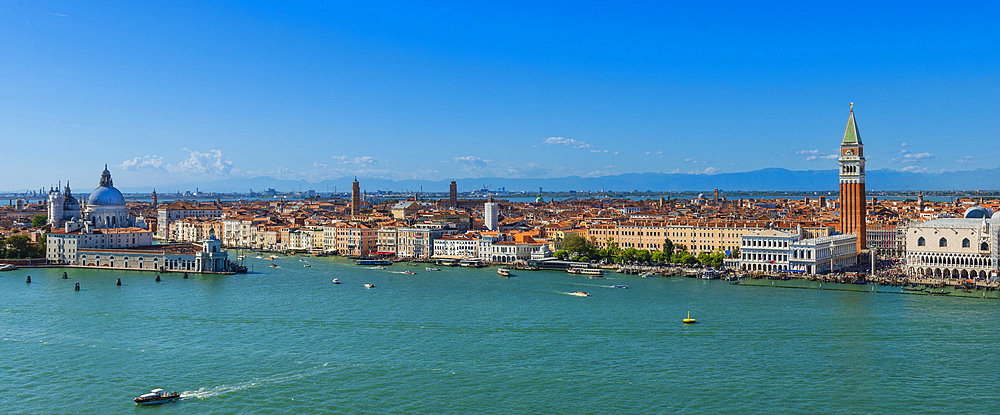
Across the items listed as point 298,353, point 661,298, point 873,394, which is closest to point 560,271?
point 661,298

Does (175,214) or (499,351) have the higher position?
(175,214)

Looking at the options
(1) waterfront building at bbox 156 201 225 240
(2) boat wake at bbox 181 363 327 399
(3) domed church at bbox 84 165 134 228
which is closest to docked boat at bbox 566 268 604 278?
(2) boat wake at bbox 181 363 327 399

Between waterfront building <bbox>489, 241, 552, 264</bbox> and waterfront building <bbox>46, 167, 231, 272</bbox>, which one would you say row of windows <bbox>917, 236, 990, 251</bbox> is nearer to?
waterfront building <bbox>489, 241, 552, 264</bbox>

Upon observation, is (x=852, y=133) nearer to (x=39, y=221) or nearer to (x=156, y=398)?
(x=156, y=398)

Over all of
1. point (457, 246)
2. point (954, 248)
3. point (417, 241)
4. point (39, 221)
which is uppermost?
point (39, 221)

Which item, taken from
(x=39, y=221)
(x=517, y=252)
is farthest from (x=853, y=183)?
(x=39, y=221)

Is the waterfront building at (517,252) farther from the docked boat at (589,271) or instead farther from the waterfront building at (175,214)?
the waterfront building at (175,214)
